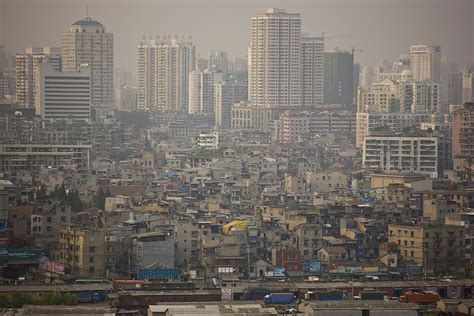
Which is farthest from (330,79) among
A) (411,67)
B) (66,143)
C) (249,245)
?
(249,245)

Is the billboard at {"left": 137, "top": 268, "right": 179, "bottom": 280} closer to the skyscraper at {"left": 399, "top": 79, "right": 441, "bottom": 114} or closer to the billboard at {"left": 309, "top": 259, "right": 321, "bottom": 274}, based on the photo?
the billboard at {"left": 309, "top": 259, "right": 321, "bottom": 274}

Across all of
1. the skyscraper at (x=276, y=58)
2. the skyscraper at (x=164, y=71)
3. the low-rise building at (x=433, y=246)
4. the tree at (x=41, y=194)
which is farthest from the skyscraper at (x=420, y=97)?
the low-rise building at (x=433, y=246)

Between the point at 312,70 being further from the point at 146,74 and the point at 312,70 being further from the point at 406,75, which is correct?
the point at 146,74

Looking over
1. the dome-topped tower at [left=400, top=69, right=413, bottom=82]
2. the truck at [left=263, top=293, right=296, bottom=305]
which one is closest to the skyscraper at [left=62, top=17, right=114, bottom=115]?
the dome-topped tower at [left=400, top=69, right=413, bottom=82]

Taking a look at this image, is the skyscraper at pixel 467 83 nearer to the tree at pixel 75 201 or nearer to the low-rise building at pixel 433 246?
the tree at pixel 75 201

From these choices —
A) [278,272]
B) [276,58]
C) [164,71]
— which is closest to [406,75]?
[276,58]

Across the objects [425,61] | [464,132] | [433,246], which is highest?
[425,61]
